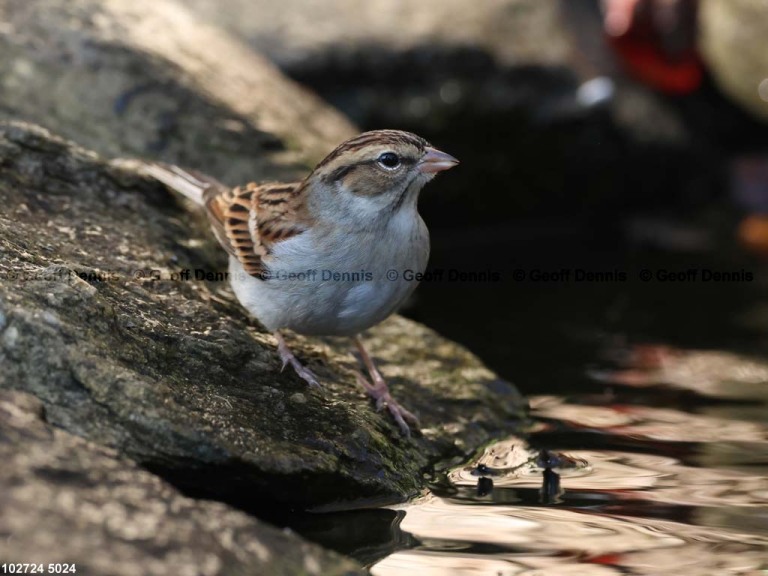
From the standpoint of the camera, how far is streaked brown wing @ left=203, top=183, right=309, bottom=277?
4953 millimetres

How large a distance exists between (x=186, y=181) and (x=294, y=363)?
4.80ft

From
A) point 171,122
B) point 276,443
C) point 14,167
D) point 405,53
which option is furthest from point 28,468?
point 405,53

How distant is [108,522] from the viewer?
3053 mm

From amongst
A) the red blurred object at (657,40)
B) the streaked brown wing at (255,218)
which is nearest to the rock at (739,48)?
the red blurred object at (657,40)

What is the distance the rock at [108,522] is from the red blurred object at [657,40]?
7.04 metres

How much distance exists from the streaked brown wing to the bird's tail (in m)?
0.03

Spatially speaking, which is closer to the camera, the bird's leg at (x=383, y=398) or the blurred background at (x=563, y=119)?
the bird's leg at (x=383, y=398)

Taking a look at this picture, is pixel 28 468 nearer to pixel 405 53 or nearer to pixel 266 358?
pixel 266 358

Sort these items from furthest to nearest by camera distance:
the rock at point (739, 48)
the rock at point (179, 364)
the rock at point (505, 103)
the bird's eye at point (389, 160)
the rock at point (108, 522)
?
the rock at point (739, 48), the rock at point (505, 103), the bird's eye at point (389, 160), the rock at point (179, 364), the rock at point (108, 522)

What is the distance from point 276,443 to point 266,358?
0.73 m

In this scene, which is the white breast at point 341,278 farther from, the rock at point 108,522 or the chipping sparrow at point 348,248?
the rock at point 108,522

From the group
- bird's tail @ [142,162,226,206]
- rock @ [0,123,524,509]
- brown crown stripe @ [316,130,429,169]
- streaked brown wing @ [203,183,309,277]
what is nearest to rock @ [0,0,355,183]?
bird's tail @ [142,162,226,206]

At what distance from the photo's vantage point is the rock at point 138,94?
6.38 meters

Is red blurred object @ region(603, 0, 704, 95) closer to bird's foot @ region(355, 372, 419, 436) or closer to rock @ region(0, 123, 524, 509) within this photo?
rock @ region(0, 123, 524, 509)
